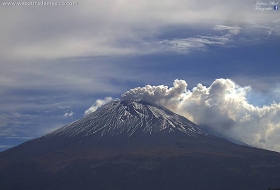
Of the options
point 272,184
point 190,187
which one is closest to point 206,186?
point 190,187

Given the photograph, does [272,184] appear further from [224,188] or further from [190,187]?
[190,187]

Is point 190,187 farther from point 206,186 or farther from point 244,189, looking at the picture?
point 244,189

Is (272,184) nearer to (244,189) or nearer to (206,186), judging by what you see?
(244,189)

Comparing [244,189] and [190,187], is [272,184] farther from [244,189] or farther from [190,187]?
[190,187]

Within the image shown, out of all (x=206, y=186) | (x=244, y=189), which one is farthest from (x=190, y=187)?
(x=244, y=189)
